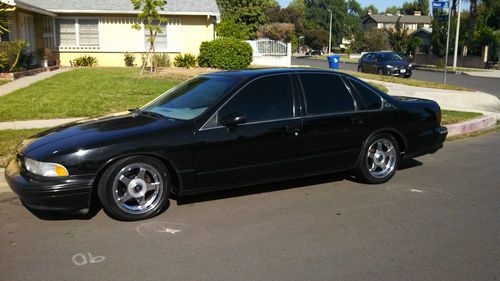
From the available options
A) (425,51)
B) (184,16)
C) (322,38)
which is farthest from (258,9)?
(322,38)

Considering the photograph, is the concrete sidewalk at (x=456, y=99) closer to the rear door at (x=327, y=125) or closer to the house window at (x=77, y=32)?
the rear door at (x=327, y=125)

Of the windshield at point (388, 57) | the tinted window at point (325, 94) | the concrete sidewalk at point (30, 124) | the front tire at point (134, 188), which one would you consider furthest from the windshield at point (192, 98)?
the windshield at point (388, 57)

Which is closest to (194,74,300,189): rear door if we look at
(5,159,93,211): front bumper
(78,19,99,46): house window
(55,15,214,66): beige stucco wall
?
(5,159,93,211): front bumper

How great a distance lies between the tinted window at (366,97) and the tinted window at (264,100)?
1021 millimetres

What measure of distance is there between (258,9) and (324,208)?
37.5m

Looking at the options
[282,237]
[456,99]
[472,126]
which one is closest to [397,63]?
[456,99]

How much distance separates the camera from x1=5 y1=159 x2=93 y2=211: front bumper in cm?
473

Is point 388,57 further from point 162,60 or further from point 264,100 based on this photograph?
point 264,100

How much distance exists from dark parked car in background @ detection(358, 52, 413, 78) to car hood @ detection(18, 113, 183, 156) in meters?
23.2

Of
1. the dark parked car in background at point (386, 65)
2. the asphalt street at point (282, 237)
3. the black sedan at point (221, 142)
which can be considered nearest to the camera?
the asphalt street at point (282, 237)

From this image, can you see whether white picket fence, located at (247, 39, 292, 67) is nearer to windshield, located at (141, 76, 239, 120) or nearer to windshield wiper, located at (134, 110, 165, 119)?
windshield, located at (141, 76, 239, 120)

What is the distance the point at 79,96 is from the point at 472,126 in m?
9.48

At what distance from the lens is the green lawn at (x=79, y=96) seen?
10.9 metres

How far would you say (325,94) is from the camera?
A: 614 centimetres
